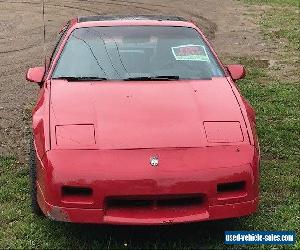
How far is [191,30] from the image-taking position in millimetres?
6262

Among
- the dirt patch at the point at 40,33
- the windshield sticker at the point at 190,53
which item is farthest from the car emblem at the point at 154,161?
the dirt patch at the point at 40,33

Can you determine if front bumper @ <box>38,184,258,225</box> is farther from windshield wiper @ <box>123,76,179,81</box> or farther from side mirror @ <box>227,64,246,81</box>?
side mirror @ <box>227,64,246,81</box>

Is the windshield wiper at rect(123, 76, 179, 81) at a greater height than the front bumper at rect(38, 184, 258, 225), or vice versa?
the windshield wiper at rect(123, 76, 179, 81)

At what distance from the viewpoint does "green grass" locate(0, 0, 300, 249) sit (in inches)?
183

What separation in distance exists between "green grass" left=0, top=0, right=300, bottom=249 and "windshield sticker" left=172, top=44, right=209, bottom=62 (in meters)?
1.33

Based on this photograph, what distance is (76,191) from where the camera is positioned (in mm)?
4309

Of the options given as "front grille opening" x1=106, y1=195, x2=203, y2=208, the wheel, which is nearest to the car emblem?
Result: "front grille opening" x1=106, y1=195, x2=203, y2=208

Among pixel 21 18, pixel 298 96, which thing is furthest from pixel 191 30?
pixel 21 18

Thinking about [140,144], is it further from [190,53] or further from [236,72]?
[236,72]

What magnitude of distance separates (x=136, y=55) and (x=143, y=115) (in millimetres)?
1217

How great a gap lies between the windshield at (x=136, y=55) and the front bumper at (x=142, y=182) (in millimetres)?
1314

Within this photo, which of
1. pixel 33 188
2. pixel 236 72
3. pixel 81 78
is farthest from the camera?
pixel 236 72

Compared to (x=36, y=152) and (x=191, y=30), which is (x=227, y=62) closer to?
(x=191, y=30)

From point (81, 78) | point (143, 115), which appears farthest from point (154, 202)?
point (81, 78)
